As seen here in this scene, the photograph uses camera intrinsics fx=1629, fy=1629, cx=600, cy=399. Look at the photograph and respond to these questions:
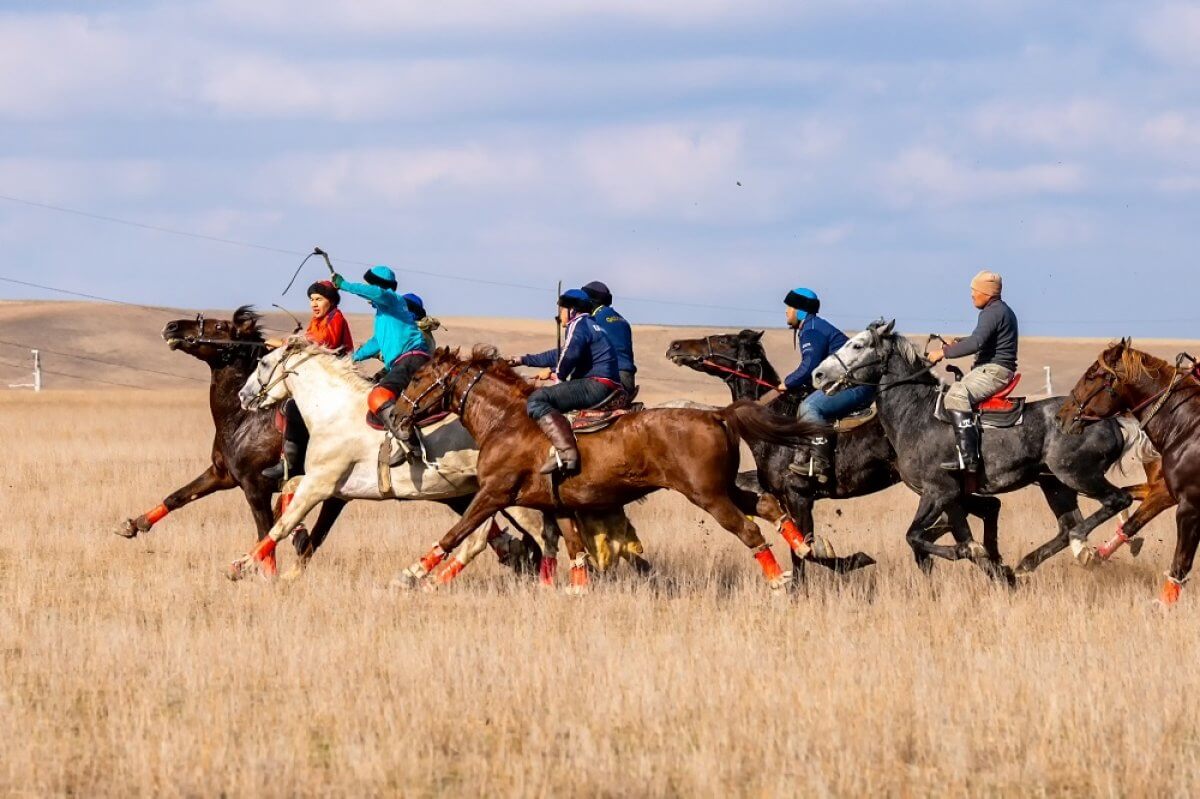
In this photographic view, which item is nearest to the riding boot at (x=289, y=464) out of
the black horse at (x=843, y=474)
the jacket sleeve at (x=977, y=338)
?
the black horse at (x=843, y=474)

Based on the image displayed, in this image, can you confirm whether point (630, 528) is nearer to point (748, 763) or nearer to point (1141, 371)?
point (1141, 371)

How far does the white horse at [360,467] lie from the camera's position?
12.0m

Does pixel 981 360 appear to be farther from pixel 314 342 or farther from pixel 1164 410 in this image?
pixel 314 342

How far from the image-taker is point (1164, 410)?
10797mm

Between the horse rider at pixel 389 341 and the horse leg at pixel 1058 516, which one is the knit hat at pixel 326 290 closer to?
the horse rider at pixel 389 341

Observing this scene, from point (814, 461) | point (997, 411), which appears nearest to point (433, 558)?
point (814, 461)

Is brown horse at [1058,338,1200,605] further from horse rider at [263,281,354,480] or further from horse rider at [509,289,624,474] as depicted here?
horse rider at [263,281,354,480]

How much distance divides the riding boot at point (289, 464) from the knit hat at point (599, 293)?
262 cm

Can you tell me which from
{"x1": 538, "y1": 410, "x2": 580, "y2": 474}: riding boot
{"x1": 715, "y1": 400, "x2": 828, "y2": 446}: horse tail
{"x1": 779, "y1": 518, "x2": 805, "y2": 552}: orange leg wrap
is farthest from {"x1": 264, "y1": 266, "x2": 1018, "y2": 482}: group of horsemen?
{"x1": 779, "y1": 518, "x2": 805, "y2": 552}: orange leg wrap

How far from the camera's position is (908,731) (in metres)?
7.20

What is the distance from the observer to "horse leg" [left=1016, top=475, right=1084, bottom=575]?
11977 millimetres

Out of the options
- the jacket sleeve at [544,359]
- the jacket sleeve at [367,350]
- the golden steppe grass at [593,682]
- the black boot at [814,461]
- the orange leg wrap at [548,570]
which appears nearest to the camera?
the golden steppe grass at [593,682]

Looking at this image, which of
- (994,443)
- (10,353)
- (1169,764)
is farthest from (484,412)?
(10,353)

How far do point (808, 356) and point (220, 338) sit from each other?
5015mm
